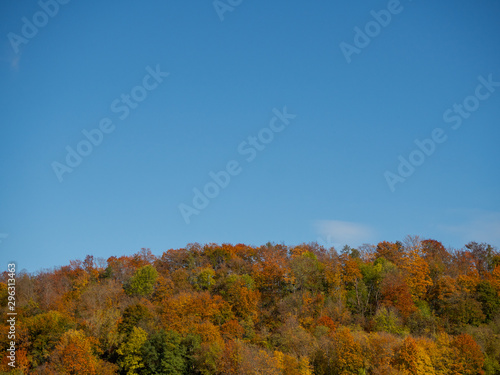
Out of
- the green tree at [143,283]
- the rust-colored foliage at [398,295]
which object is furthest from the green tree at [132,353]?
the rust-colored foliage at [398,295]

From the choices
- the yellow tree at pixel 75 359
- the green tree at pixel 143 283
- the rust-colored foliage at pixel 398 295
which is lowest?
the yellow tree at pixel 75 359

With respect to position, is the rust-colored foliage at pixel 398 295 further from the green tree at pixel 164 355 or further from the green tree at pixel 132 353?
the green tree at pixel 132 353

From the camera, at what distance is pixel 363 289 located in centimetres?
7562

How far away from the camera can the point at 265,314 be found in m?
70.9

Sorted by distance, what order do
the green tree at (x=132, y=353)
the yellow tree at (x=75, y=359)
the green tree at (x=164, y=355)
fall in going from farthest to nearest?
→ the green tree at (x=132, y=353)
the green tree at (x=164, y=355)
the yellow tree at (x=75, y=359)

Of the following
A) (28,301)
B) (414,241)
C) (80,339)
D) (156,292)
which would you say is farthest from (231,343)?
(414,241)

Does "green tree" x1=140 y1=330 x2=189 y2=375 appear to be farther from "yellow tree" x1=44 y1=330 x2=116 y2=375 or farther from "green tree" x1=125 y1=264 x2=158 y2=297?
"green tree" x1=125 y1=264 x2=158 y2=297

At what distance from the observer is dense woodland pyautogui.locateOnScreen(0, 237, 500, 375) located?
5353 centimetres

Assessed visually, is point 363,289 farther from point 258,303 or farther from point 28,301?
point 28,301

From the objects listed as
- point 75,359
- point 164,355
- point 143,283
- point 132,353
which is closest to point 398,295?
point 164,355

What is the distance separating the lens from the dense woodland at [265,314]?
53.5 meters

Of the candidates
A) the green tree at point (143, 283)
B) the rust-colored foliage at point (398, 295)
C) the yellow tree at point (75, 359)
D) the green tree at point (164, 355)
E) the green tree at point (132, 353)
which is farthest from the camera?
the green tree at point (143, 283)

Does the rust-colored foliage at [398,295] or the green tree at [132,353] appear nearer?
the green tree at [132,353]

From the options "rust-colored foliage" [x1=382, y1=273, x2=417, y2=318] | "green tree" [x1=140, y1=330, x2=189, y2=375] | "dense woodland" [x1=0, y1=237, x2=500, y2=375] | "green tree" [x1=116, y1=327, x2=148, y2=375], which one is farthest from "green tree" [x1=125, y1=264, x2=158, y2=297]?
"rust-colored foliage" [x1=382, y1=273, x2=417, y2=318]
